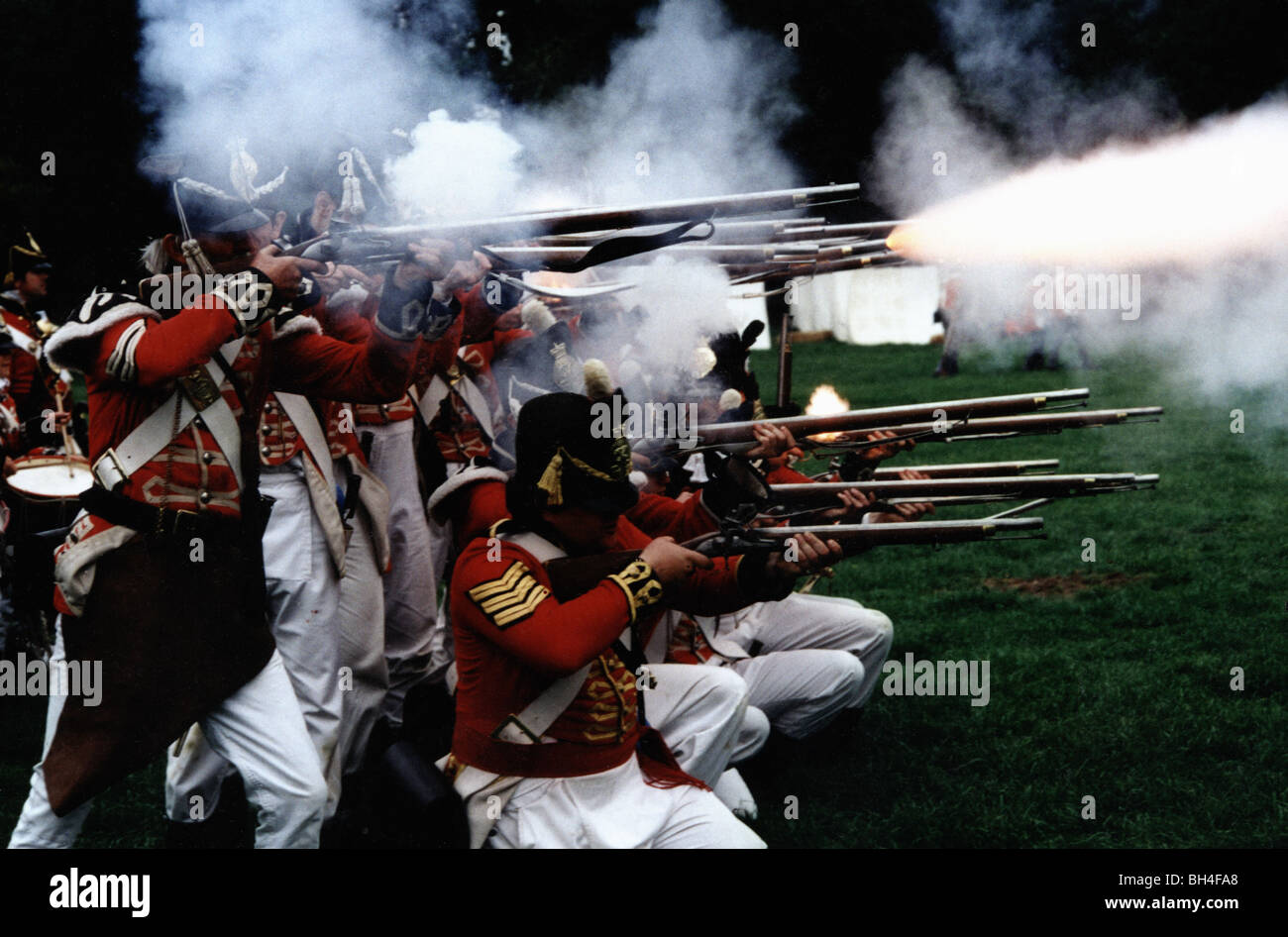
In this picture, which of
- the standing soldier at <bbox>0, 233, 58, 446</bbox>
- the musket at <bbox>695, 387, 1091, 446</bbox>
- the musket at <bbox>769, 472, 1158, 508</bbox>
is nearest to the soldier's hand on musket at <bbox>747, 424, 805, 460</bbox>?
the musket at <bbox>695, 387, 1091, 446</bbox>

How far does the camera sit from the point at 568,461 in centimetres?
354

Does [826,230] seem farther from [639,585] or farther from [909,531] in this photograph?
[639,585]

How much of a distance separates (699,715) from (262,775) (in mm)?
1505

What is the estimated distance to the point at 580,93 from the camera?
7.68 meters

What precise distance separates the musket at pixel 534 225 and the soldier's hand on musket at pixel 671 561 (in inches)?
34.9

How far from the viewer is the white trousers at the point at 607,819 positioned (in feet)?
11.4

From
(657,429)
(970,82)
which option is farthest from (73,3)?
(970,82)

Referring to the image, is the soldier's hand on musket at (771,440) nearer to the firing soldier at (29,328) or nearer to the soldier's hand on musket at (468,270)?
the soldier's hand on musket at (468,270)

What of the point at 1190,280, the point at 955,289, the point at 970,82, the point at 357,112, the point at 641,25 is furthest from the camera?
the point at 955,289

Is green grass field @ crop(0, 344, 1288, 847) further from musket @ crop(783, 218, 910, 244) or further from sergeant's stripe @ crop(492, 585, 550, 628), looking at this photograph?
musket @ crop(783, 218, 910, 244)

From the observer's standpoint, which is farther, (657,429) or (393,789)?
(657,429)
